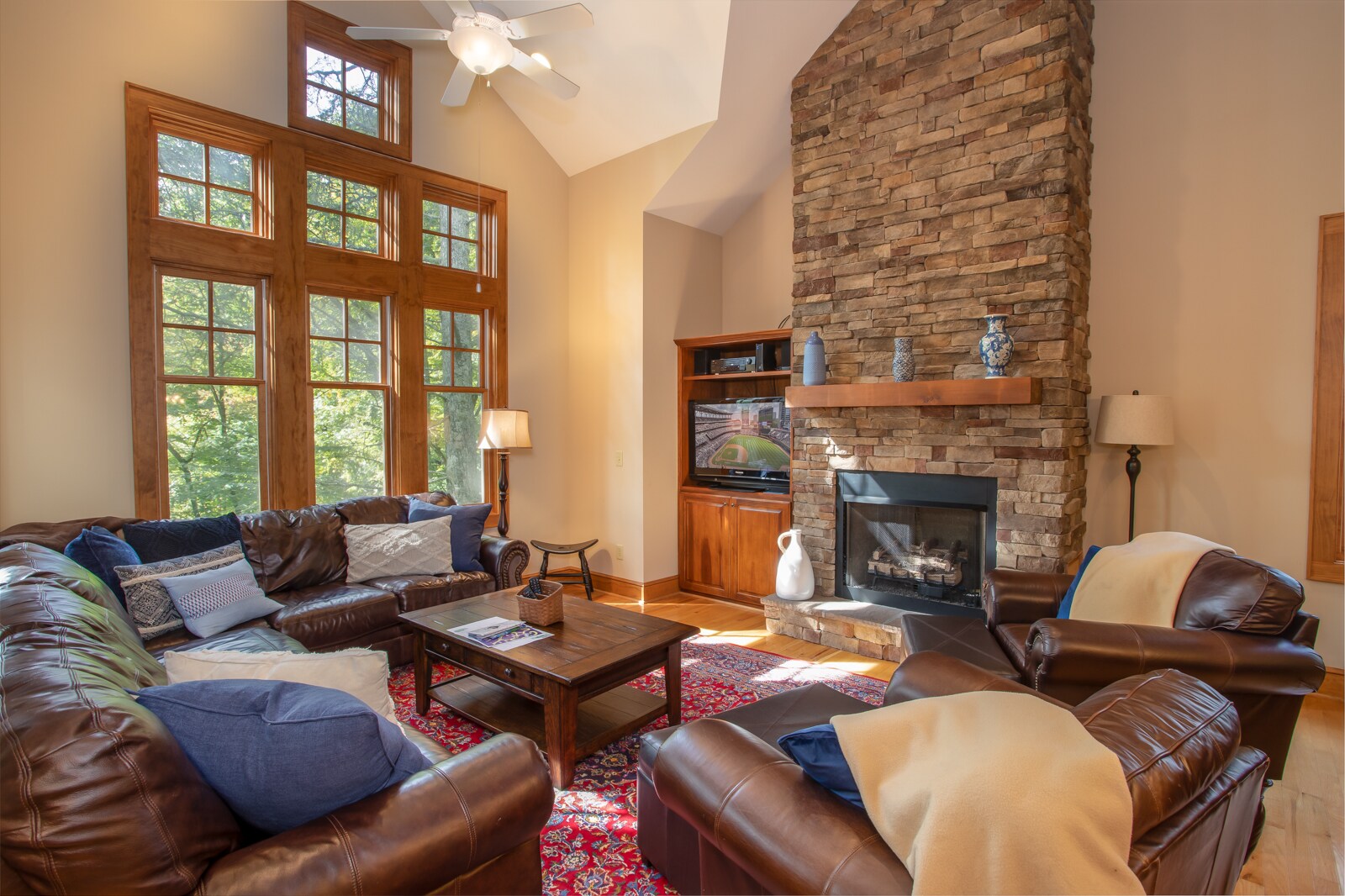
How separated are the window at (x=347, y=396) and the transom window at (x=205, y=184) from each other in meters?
0.61

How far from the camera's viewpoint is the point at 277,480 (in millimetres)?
4148

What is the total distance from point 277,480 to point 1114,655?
4421mm

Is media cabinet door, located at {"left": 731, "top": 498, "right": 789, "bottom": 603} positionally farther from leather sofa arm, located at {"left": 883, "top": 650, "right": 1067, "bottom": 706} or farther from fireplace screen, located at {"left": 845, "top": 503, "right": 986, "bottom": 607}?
leather sofa arm, located at {"left": 883, "top": 650, "right": 1067, "bottom": 706}

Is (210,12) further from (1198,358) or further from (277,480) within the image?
(1198,358)

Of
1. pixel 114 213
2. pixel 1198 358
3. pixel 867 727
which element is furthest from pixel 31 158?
pixel 1198 358

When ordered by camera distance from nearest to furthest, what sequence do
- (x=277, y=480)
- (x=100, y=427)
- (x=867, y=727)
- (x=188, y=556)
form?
(x=867, y=727) → (x=188, y=556) → (x=100, y=427) → (x=277, y=480)

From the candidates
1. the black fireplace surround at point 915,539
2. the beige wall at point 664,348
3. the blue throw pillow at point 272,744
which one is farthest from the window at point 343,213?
the blue throw pillow at point 272,744

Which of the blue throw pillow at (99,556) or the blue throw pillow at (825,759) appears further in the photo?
the blue throw pillow at (99,556)

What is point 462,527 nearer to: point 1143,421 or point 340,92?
point 340,92

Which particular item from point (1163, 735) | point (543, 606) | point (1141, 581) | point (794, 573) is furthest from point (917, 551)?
point (1163, 735)

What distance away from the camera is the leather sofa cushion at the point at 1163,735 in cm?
105

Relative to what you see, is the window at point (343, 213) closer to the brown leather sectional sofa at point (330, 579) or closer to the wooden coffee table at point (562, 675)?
the brown leather sectional sofa at point (330, 579)

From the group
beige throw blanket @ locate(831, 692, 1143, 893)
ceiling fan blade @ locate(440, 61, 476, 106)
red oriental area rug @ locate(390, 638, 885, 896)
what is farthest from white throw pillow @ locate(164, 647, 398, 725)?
ceiling fan blade @ locate(440, 61, 476, 106)

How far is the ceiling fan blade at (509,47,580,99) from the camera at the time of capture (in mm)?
3529
